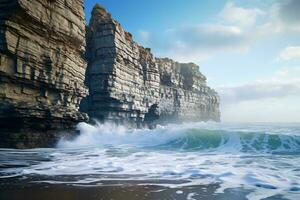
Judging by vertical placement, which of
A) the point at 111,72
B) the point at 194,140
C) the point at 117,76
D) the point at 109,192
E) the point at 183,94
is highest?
the point at 183,94

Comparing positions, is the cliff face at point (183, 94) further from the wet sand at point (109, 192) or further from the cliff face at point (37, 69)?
the wet sand at point (109, 192)

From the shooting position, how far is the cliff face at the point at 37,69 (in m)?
15.9

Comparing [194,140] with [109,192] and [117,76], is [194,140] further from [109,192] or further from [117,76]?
[109,192]

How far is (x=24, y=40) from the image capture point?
16.8 m

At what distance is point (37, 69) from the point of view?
17.8m

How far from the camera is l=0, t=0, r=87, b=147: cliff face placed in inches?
626

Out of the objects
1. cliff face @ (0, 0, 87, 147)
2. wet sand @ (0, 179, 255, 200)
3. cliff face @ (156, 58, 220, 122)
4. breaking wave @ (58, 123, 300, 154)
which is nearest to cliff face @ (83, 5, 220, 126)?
cliff face @ (156, 58, 220, 122)

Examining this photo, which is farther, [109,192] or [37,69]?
[37,69]

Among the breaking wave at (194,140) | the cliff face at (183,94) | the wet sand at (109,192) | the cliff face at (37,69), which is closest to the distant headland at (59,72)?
the cliff face at (37,69)

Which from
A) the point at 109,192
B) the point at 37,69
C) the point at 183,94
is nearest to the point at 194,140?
the point at 37,69

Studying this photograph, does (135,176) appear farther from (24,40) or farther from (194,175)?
(24,40)

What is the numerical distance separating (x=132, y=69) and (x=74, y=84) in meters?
13.6

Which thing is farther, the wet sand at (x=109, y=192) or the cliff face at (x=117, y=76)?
the cliff face at (x=117, y=76)

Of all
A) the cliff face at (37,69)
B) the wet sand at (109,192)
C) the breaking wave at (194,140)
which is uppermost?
the cliff face at (37,69)
